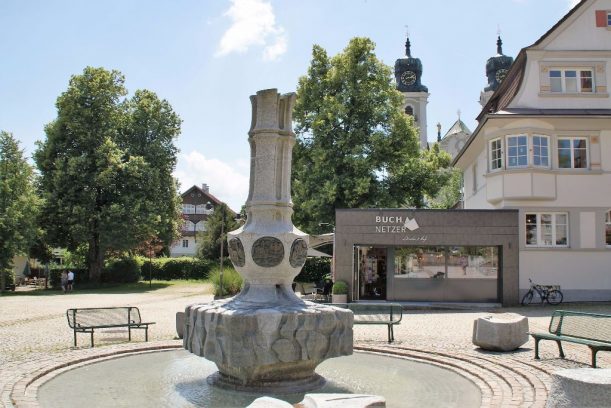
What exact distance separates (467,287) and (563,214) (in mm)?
5408

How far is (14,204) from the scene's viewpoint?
35.7m

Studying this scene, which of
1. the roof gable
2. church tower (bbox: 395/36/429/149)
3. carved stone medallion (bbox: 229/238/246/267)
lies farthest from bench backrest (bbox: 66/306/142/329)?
church tower (bbox: 395/36/429/149)

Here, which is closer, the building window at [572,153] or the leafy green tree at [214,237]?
the building window at [572,153]

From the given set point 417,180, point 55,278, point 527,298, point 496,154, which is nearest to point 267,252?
point 527,298

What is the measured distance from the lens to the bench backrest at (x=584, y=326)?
964 centimetres

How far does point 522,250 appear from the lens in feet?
81.6

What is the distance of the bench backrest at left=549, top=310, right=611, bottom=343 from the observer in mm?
9641

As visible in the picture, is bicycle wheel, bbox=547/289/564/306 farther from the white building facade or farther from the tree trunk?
the tree trunk

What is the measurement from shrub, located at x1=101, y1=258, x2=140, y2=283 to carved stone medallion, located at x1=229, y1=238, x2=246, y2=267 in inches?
1547

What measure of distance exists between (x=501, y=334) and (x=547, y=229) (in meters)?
15.7

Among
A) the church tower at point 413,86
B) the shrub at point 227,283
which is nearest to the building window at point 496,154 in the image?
the shrub at point 227,283

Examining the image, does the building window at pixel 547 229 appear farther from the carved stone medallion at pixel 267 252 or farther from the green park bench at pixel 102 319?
the carved stone medallion at pixel 267 252

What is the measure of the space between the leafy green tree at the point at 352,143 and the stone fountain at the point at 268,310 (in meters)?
22.2

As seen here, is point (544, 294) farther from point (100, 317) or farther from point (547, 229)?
point (100, 317)
